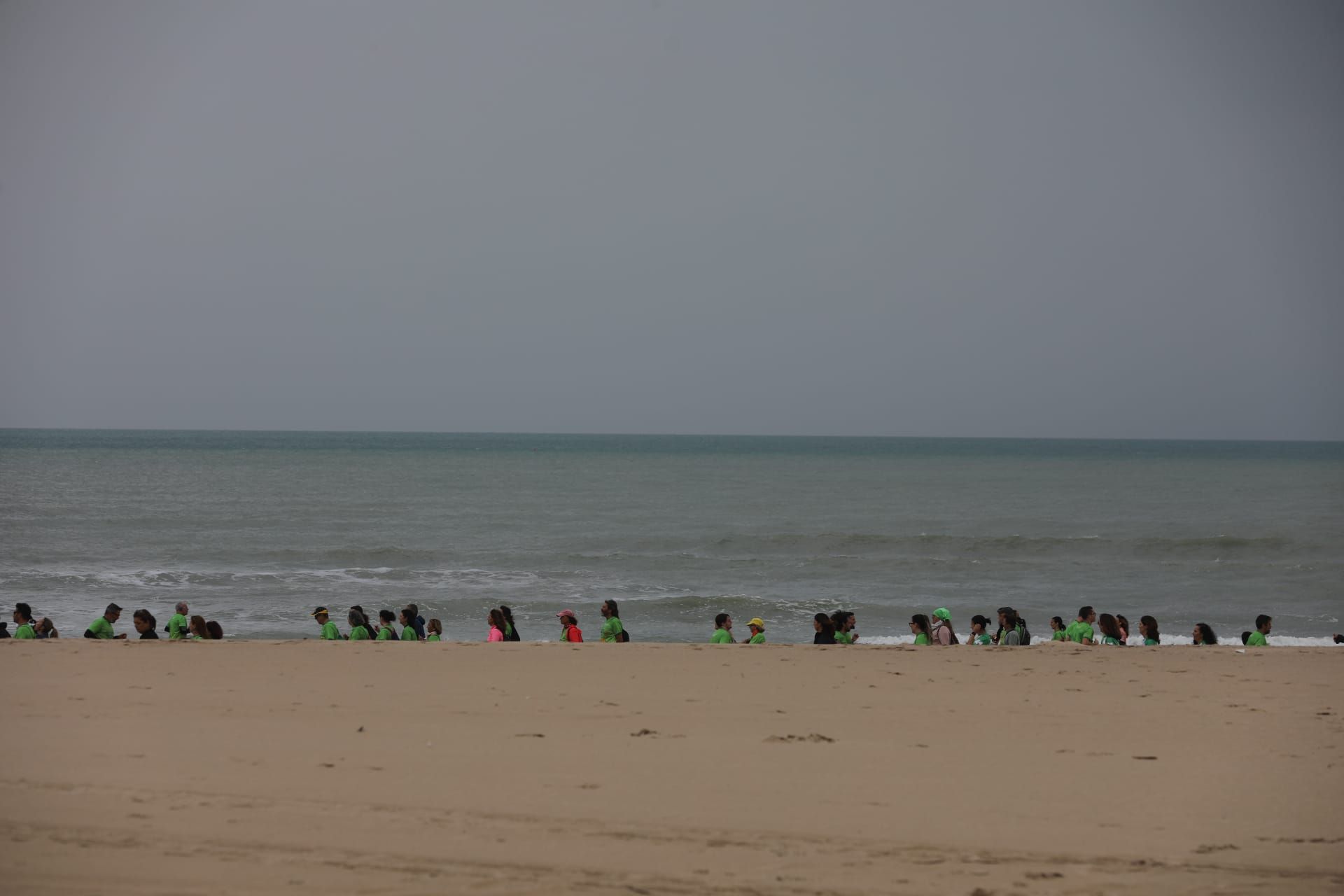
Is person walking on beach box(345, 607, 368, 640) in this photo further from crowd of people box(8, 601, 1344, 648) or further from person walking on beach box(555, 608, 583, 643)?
person walking on beach box(555, 608, 583, 643)

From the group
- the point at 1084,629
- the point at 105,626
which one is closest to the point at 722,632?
the point at 1084,629

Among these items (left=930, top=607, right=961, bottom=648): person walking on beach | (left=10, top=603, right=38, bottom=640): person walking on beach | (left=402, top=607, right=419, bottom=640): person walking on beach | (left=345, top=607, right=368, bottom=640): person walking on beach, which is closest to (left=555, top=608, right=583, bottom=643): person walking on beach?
(left=402, top=607, right=419, bottom=640): person walking on beach

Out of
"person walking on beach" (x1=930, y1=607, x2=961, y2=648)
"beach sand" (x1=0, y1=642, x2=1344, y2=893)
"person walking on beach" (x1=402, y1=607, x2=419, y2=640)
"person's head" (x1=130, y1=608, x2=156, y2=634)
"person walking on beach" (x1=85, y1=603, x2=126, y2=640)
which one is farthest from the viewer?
"person walking on beach" (x1=402, y1=607, x2=419, y2=640)

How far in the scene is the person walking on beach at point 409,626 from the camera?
12.7 m

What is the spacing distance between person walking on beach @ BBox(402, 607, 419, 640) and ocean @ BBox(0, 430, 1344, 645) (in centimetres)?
487

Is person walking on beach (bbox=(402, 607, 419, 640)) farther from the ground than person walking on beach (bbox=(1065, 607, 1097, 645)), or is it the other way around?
person walking on beach (bbox=(1065, 607, 1097, 645))

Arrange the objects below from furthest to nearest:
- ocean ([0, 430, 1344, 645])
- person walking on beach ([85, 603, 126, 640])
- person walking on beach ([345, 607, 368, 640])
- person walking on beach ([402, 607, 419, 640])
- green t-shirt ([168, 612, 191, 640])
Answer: ocean ([0, 430, 1344, 645]) < person walking on beach ([402, 607, 419, 640]) < person walking on beach ([345, 607, 368, 640]) < green t-shirt ([168, 612, 191, 640]) < person walking on beach ([85, 603, 126, 640])

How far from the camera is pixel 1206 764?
6.64 metres

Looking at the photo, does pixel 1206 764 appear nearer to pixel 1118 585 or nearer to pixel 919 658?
pixel 919 658

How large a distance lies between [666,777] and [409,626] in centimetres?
733

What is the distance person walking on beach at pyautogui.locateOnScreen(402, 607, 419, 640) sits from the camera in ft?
41.7

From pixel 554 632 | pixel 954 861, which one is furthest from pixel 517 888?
pixel 554 632

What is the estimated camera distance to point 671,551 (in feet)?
97.2

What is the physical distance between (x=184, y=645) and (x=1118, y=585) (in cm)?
2007
